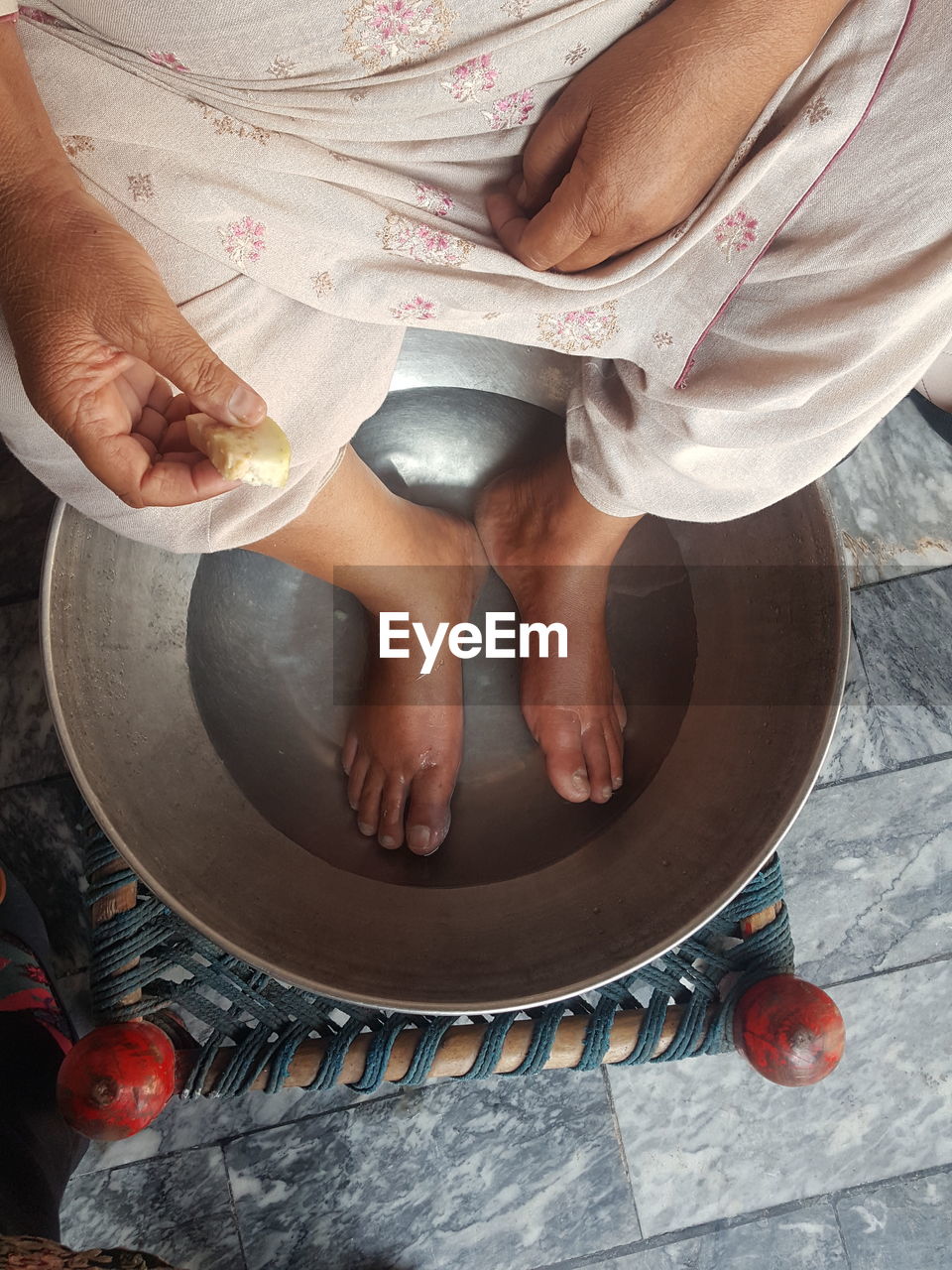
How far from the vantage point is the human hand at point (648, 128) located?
0.44 metres

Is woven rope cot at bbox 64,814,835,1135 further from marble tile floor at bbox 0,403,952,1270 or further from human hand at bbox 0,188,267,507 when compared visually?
human hand at bbox 0,188,267,507

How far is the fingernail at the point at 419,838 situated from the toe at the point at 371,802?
39 mm

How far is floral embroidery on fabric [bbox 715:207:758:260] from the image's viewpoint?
0.48 m

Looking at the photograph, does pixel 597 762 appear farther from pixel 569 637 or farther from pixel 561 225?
pixel 561 225

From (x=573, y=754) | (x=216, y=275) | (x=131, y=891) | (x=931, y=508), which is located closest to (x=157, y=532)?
(x=216, y=275)

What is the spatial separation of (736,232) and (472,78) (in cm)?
16

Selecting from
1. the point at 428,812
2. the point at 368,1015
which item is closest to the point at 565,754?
the point at 428,812

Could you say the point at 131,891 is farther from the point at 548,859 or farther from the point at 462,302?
the point at 462,302

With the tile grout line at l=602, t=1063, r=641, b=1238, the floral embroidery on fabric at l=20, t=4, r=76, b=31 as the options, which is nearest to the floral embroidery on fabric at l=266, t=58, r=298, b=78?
the floral embroidery on fabric at l=20, t=4, r=76, b=31

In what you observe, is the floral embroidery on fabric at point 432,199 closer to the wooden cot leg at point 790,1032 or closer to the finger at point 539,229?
the finger at point 539,229

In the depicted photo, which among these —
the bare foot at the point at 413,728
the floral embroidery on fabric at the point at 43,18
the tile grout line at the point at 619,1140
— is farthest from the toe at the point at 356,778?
the floral embroidery on fabric at the point at 43,18

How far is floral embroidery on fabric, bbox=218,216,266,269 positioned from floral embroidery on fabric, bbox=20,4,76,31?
12 centimetres

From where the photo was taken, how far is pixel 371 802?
825 millimetres

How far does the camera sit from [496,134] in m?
0.49
